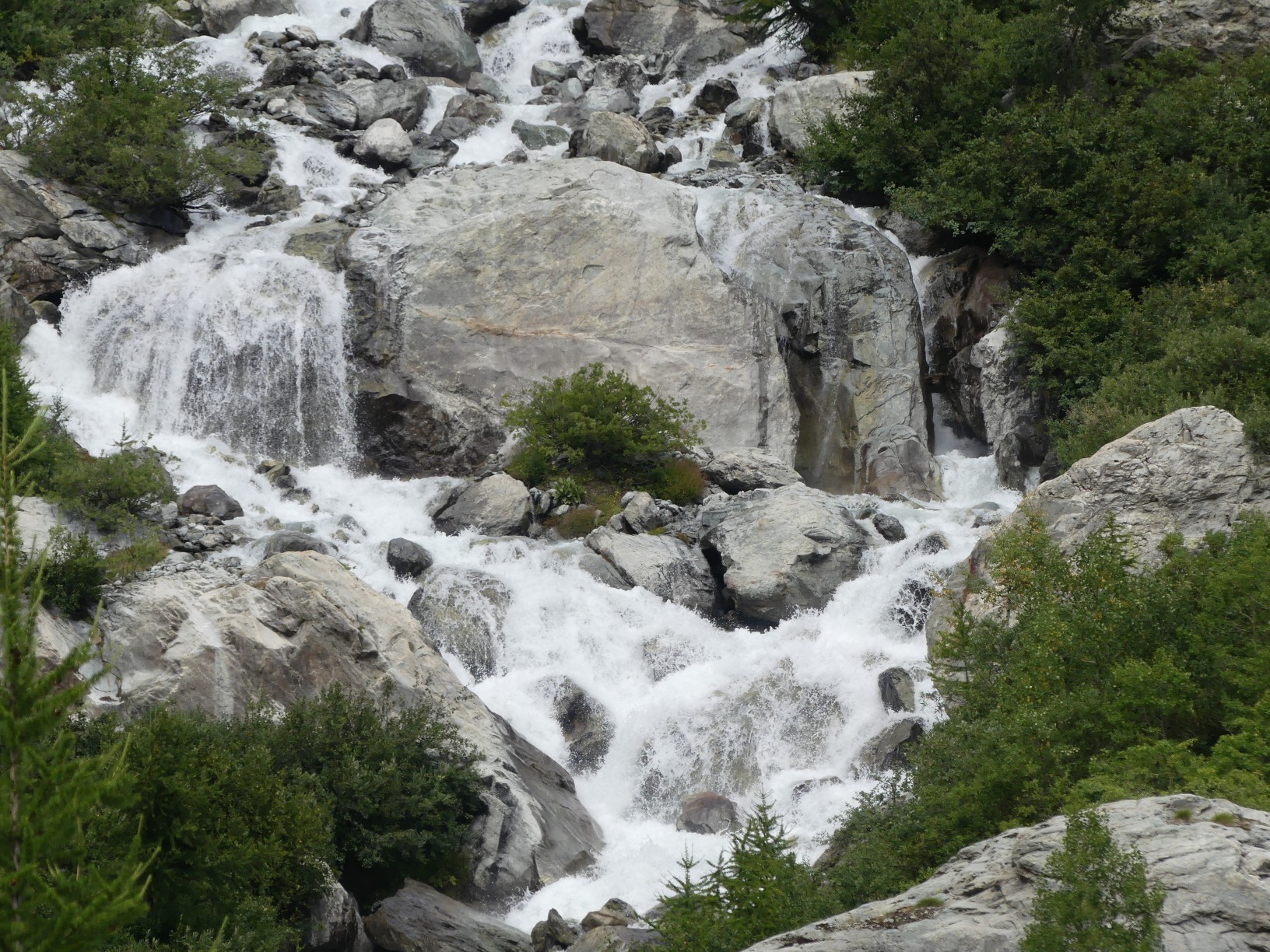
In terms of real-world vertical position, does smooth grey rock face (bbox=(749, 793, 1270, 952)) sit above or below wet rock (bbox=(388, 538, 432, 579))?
above

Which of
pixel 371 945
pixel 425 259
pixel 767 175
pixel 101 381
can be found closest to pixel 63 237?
pixel 101 381

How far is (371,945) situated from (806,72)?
32.8 meters

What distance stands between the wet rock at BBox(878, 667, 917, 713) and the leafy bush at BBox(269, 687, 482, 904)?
6.32 metres

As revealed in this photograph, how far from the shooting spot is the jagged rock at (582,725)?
55.5 ft

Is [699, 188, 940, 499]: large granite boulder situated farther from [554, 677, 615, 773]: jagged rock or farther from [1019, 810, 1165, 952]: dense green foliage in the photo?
[1019, 810, 1165, 952]: dense green foliage

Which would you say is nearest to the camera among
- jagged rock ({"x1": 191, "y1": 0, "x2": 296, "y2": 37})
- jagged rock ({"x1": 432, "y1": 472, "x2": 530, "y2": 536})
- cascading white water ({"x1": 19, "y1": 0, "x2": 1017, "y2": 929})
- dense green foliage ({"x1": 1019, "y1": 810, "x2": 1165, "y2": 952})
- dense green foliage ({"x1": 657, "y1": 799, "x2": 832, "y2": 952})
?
dense green foliage ({"x1": 1019, "y1": 810, "x2": 1165, "y2": 952})

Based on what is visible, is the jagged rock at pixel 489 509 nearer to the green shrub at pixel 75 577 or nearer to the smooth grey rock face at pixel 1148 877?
the green shrub at pixel 75 577

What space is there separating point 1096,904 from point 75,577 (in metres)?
12.8

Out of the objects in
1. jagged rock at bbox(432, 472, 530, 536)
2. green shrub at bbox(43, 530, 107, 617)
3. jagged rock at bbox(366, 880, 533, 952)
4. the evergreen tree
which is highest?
the evergreen tree

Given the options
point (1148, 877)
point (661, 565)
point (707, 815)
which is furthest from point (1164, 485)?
point (1148, 877)

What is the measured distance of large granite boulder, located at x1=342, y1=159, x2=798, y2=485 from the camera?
84.2 ft

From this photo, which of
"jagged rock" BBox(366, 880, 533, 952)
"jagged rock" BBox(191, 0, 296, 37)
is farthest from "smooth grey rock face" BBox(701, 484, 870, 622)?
"jagged rock" BBox(191, 0, 296, 37)

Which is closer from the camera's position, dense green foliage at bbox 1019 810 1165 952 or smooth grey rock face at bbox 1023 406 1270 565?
dense green foliage at bbox 1019 810 1165 952

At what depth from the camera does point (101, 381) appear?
24.2m
